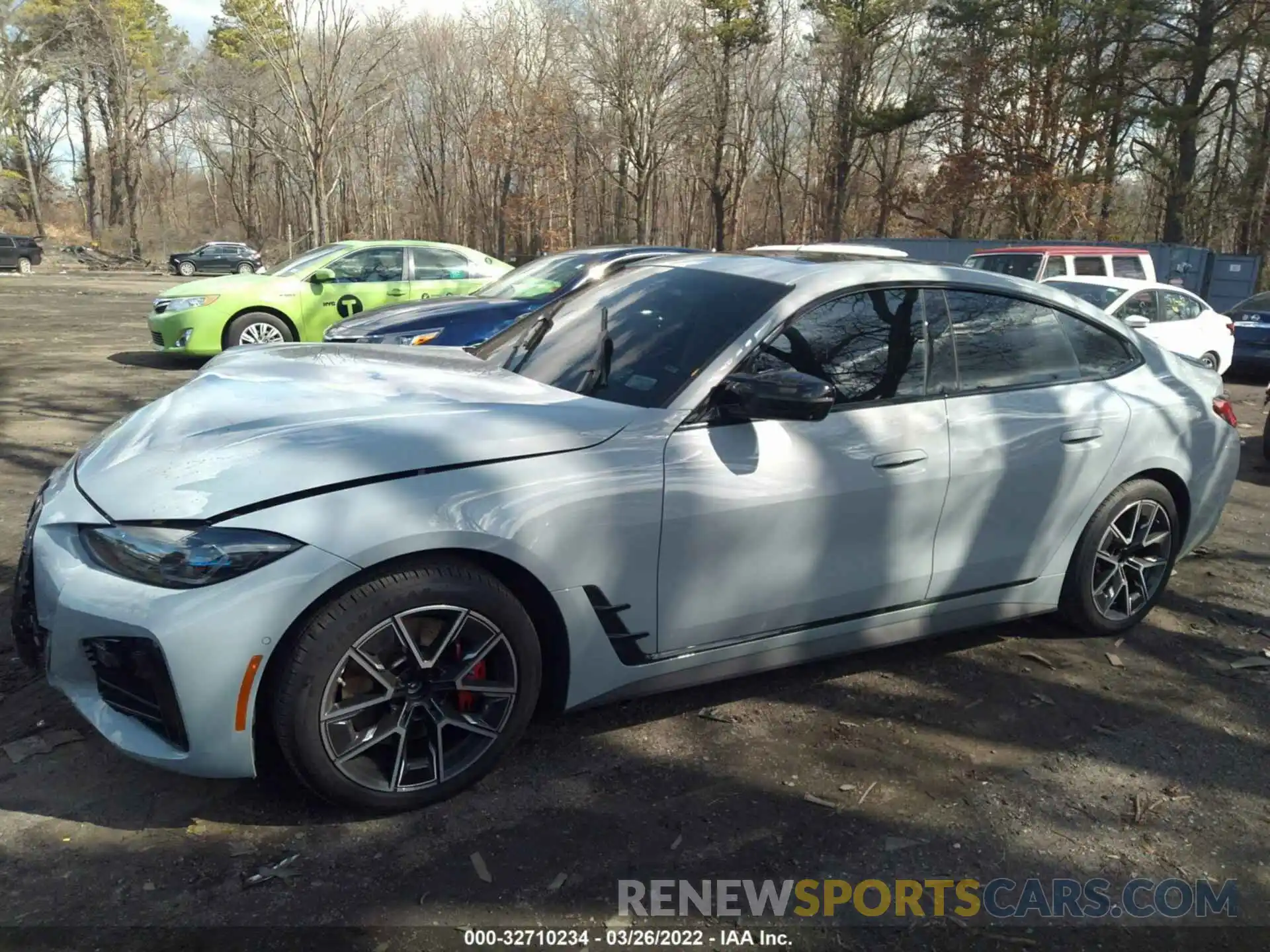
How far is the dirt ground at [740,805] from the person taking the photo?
97.9 inches

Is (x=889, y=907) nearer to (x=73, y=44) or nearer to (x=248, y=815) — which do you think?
(x=248, y=815)

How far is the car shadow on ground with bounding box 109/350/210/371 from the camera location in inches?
441

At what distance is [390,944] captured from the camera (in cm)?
231

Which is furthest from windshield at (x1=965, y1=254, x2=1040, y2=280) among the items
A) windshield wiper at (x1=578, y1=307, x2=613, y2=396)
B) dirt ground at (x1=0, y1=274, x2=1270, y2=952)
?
windshield wiper at (x1=578, y1=307, x2=613, y2=396)

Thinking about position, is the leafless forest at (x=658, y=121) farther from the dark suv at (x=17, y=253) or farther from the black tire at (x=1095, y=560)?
the black tire at (x=1095, y=560)

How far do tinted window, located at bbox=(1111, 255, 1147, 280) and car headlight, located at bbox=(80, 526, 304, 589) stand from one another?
1628 centimetres

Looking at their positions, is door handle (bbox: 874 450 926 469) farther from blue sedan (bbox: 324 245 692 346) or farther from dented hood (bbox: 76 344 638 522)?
blue sedan (bbox: 324 245 692 346)

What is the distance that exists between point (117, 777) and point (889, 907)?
2.37m

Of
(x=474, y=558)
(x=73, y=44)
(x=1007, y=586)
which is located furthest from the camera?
(x=73, y=44)

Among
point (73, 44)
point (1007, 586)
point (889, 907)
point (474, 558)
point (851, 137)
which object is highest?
point (73, 44)

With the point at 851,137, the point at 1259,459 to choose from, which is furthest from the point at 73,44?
the point at 1259,459

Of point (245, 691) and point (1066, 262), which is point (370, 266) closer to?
point (245, 691)

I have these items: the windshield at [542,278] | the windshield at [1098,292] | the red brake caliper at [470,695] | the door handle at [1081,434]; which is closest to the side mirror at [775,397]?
the red brake caliper at [470,695]

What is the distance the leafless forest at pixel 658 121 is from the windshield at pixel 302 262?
13535 millimetres
